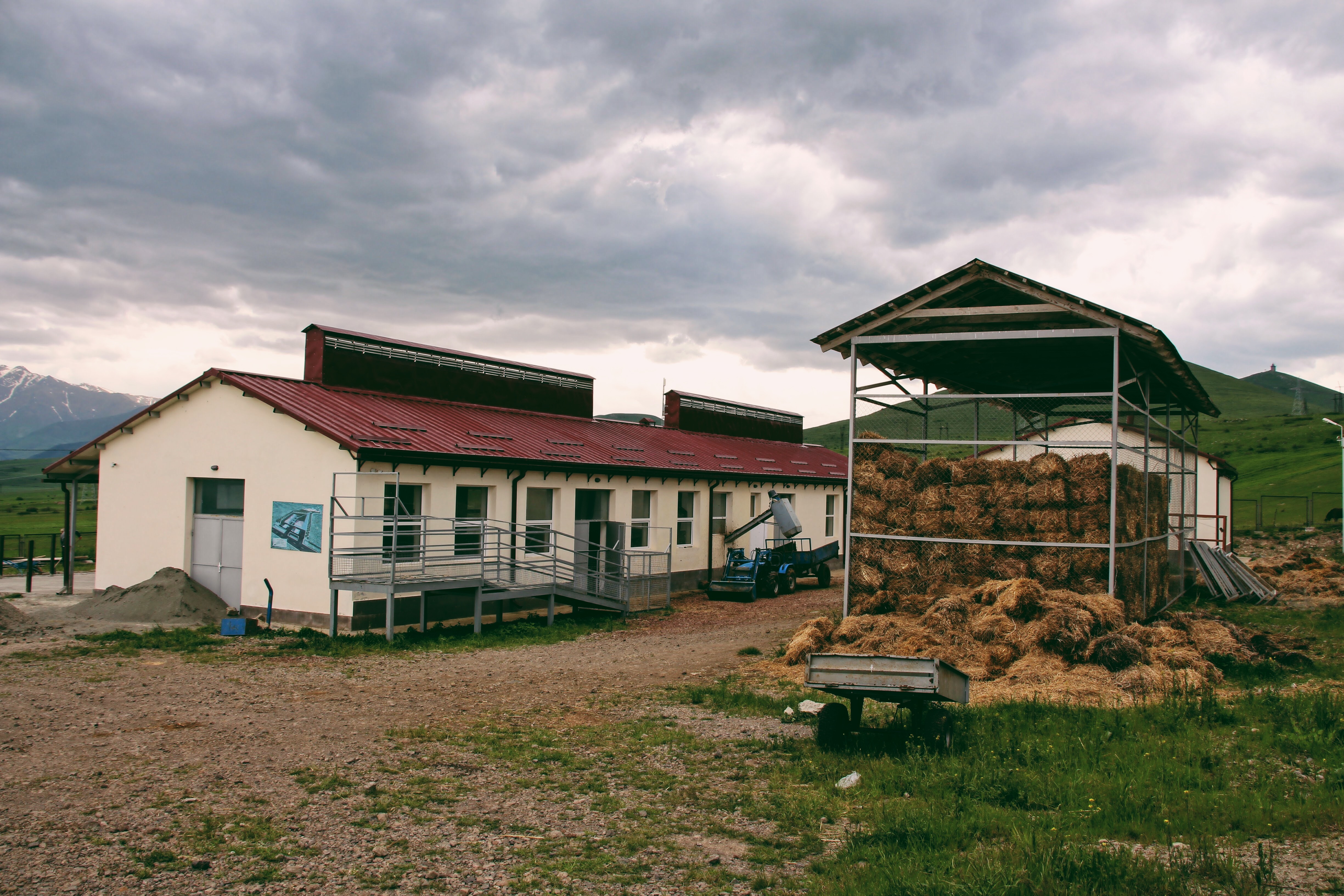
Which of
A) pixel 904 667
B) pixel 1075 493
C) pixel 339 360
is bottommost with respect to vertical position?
pixel 904 667

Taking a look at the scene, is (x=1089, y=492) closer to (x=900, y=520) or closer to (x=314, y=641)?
(x=900, y=520)

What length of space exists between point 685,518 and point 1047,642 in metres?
14.3

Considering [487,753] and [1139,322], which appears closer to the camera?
[487,753]

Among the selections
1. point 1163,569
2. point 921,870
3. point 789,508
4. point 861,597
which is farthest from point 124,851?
point 789,508

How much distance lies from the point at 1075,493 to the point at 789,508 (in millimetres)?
11937

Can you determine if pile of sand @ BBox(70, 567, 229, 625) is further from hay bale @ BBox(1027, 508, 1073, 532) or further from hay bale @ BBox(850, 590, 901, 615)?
hay bale @ BBox(1027, 508, 1073, 532)

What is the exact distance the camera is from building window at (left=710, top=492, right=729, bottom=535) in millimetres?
26125

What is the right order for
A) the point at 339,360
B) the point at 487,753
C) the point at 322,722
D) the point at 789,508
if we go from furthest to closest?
the point at 789,508 → the point at 339,360 → the point at 322,722 → the point at 487,753

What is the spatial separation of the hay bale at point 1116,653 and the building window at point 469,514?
36.2ft

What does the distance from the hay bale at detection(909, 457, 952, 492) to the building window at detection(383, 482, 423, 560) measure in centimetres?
872

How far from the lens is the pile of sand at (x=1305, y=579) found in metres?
20.5

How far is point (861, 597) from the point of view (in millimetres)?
14891

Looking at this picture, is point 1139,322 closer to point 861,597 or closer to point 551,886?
point 861,597

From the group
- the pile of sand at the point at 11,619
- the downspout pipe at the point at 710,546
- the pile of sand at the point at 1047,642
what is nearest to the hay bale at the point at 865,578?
the pile of sand at the point at 1047,642
